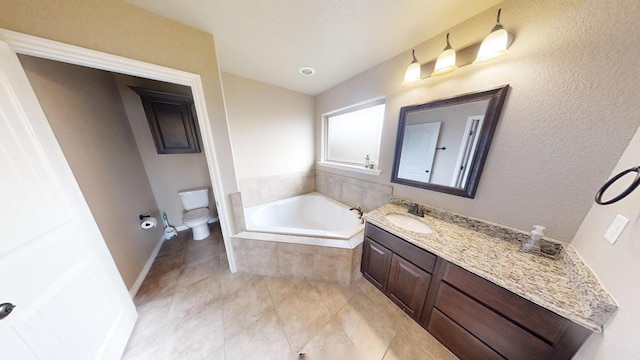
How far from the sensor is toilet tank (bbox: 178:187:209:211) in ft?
8.21

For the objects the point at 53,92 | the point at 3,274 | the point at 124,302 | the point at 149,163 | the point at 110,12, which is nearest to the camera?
the point at 3,274

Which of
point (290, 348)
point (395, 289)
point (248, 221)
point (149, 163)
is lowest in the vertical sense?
point (290, 348)

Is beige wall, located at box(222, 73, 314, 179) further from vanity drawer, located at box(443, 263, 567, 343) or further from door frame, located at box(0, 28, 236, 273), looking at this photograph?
vanity drawer, located at box(443, 263, 567, 343)

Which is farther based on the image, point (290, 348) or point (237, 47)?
point (237, 47)

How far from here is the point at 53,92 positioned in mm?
1185

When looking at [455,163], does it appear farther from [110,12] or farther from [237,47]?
[110,12]

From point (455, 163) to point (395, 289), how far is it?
124cm

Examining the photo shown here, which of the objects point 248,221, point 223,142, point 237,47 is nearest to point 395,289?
point 248,221

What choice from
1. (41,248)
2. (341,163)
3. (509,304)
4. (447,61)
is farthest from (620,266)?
(41,248)

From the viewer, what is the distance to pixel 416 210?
5.33 feet

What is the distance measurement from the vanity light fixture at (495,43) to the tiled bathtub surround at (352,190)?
4.16 ft

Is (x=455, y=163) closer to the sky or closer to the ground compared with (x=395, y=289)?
closer to the sky

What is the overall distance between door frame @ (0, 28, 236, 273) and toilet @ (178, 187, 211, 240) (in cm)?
101

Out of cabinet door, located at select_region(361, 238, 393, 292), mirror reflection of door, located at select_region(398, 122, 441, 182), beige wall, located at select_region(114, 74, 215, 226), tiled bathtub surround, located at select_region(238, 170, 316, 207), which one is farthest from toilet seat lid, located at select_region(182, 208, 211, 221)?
mirror reflection of door, located at select_region(398, 122, 441, 182)
